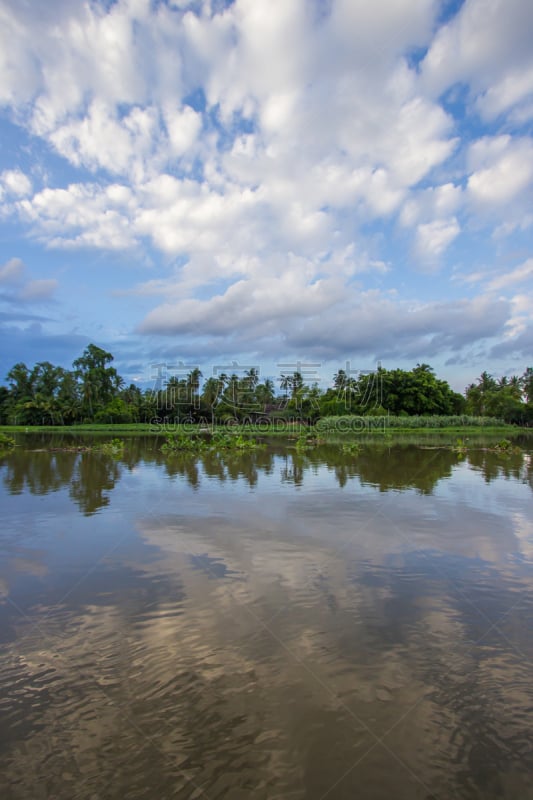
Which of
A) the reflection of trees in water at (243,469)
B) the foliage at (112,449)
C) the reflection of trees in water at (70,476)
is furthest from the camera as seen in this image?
the foliage at (112,449)

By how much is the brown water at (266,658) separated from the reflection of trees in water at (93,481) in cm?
197

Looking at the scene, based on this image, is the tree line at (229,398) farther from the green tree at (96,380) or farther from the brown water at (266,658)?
the brown water at (266,658)

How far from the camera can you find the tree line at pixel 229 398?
6238 cm

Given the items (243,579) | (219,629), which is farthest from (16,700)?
(243,579)

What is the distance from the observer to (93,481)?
14727 millimetres

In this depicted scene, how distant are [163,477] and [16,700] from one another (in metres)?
12.4

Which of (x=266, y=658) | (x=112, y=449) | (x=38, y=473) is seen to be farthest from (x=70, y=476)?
(x=266, y=658)

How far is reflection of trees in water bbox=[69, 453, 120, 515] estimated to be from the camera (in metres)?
11.1

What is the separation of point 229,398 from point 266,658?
70399 millimetres

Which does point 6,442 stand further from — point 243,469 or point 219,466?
point 243,469

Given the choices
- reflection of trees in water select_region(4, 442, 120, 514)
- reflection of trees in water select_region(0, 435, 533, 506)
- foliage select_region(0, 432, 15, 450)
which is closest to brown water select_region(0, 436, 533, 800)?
reflection of trees in water select_region(4, 442, 120, 514)

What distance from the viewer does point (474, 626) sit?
15.4ft

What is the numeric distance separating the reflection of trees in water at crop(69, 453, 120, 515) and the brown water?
197 cm

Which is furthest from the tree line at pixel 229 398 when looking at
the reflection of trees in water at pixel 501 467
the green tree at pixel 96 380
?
the reflection of trees in water at pixel 501 467
